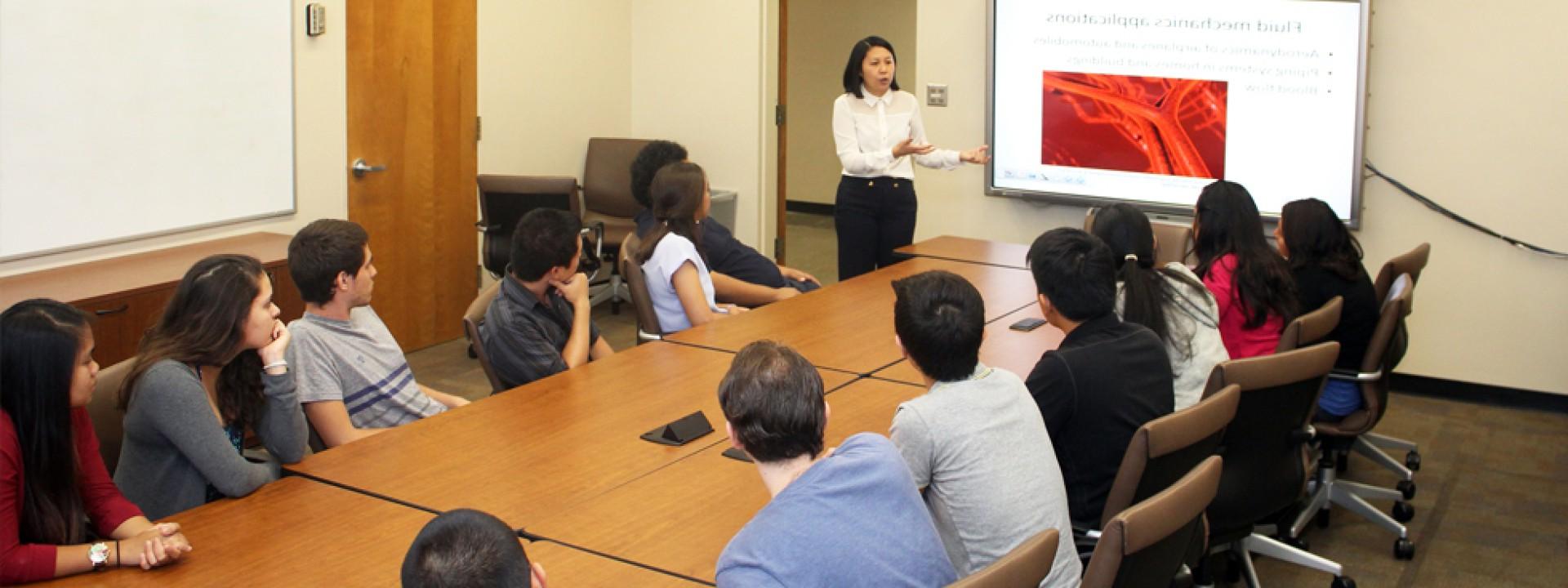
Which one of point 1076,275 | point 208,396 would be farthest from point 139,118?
point 1076,275

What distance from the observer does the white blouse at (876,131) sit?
6.38m

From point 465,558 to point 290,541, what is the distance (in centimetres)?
102

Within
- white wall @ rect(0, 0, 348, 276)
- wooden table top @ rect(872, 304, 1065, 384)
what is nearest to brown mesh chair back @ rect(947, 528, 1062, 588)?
wooden table top @ rect(872, 304, 1065, 384)

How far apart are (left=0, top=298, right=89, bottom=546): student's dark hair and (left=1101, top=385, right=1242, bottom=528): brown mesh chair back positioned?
6.62 ft

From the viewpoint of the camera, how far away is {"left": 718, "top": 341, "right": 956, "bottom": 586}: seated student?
A: 200 cm

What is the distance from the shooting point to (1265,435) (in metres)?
3.52

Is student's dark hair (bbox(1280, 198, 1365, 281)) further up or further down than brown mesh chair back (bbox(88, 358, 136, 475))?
further up

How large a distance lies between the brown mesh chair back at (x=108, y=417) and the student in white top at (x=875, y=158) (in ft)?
12.2

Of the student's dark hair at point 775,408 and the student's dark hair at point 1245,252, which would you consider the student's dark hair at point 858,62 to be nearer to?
the student's dark hair at point 1245,252

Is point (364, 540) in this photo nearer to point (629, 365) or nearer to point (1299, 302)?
point (629, 365)

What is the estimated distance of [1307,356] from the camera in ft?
11.3

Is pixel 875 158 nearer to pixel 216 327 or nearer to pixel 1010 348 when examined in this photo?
pixel 1010 348

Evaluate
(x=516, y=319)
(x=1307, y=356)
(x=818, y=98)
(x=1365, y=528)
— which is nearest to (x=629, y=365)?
(x=516, y=319)

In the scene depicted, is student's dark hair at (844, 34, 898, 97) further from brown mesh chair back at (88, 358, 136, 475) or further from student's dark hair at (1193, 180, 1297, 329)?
brown mesh chair back at (88, 358, 136, 475)
